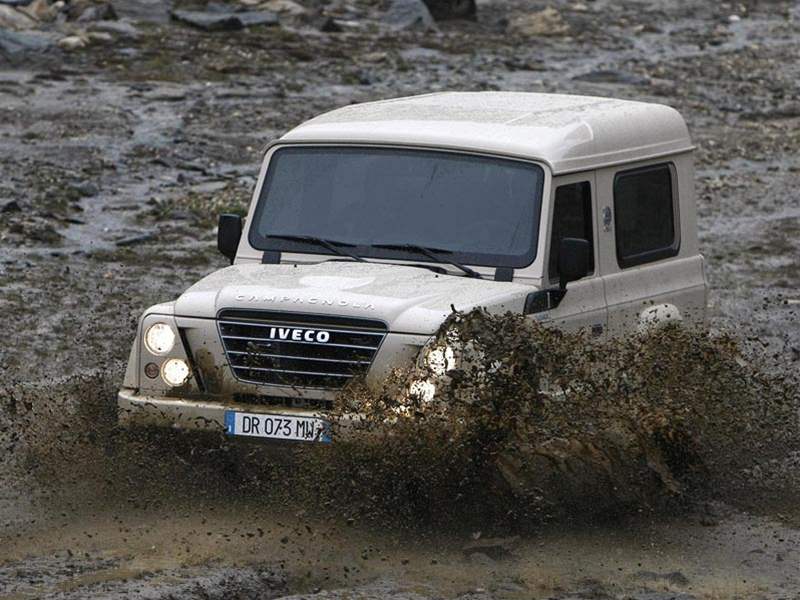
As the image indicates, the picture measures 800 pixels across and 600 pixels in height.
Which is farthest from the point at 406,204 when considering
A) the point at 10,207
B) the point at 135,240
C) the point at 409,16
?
the point at 409,16

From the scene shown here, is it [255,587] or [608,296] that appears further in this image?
[608,296]

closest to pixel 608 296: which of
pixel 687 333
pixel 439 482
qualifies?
pixel 687 333

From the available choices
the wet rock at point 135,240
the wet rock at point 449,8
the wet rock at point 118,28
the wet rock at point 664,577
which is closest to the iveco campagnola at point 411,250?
the wet rock at point 664,577

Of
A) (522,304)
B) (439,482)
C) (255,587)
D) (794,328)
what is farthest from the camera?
(794,328)

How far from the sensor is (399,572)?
7336 millimetres

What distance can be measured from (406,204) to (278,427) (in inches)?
59.4

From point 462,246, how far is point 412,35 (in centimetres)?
2245

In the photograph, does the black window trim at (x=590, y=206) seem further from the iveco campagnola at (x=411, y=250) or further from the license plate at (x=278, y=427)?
the license plate at (x=278, y=427)

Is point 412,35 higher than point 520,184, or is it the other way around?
point 520,184

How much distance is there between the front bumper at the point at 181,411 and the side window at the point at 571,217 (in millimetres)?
1559

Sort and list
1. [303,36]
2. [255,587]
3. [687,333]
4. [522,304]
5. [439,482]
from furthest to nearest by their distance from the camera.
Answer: [303,36]
[687,333]
[522,304]
[439,482]
[255,587]

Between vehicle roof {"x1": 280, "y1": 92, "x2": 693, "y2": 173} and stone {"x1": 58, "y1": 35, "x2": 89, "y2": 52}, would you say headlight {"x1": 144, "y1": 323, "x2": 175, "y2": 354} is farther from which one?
stone {"x1": 58, "y1": 35, "x2": 89, "y2": 52}

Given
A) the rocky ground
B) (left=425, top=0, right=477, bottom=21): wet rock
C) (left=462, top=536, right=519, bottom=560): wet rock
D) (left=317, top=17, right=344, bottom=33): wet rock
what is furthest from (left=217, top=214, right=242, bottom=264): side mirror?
(left=425, top=0, right=477, bottom=21): wet rock

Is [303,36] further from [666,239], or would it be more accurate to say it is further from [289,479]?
[289,479]
